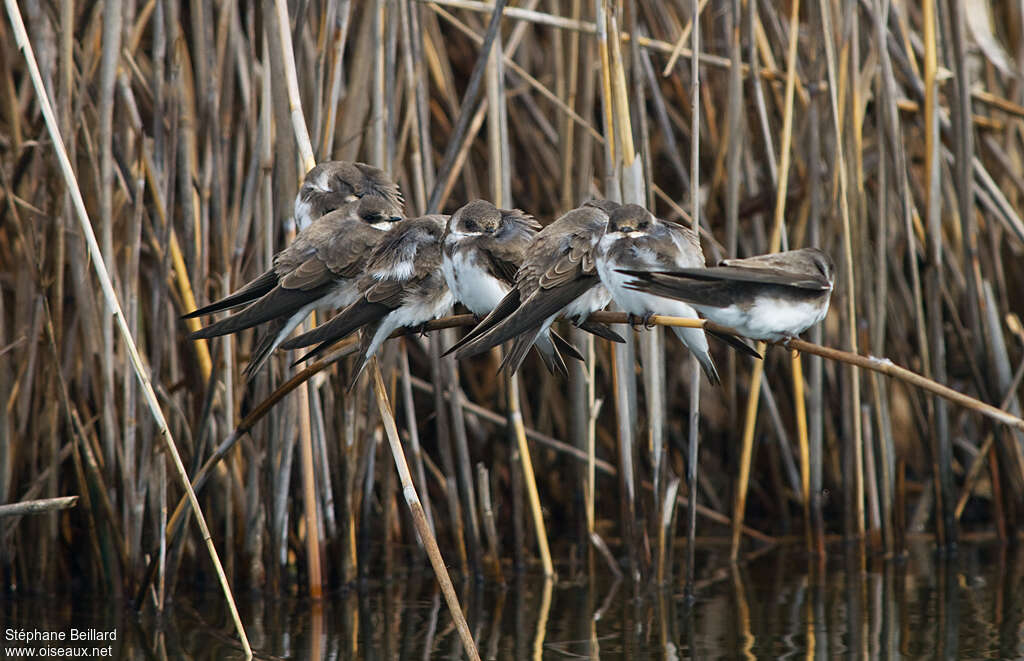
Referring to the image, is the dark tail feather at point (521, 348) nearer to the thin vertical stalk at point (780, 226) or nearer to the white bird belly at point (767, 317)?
the white bird belly at point (767, 317)

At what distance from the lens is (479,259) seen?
3008mm

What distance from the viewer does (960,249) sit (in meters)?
5.00

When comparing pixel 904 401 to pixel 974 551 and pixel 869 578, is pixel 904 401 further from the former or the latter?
pixel 869 578

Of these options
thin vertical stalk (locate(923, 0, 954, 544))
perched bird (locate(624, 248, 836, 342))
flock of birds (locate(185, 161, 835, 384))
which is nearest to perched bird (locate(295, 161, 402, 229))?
flock of birds (locate(185, 161, 835, 384))

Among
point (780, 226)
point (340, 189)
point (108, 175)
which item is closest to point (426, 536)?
point (340, 189)

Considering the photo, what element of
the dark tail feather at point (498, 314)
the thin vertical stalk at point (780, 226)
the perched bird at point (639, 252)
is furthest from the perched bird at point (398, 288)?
the thin vertical stalk at point (780, 226)

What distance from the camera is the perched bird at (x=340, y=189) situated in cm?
341

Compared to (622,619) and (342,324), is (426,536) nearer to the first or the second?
(342,324)

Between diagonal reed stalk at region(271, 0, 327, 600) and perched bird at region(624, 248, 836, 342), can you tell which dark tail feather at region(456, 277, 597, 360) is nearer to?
perched bird at region(624, 248, 836, 342)

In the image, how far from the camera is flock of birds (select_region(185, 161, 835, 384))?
2723mm

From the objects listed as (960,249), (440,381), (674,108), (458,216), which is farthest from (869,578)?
(458,216)

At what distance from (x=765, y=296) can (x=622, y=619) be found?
6.25ft

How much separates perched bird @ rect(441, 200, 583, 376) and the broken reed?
0.39 metres

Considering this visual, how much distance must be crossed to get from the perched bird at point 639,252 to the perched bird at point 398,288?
431mm
